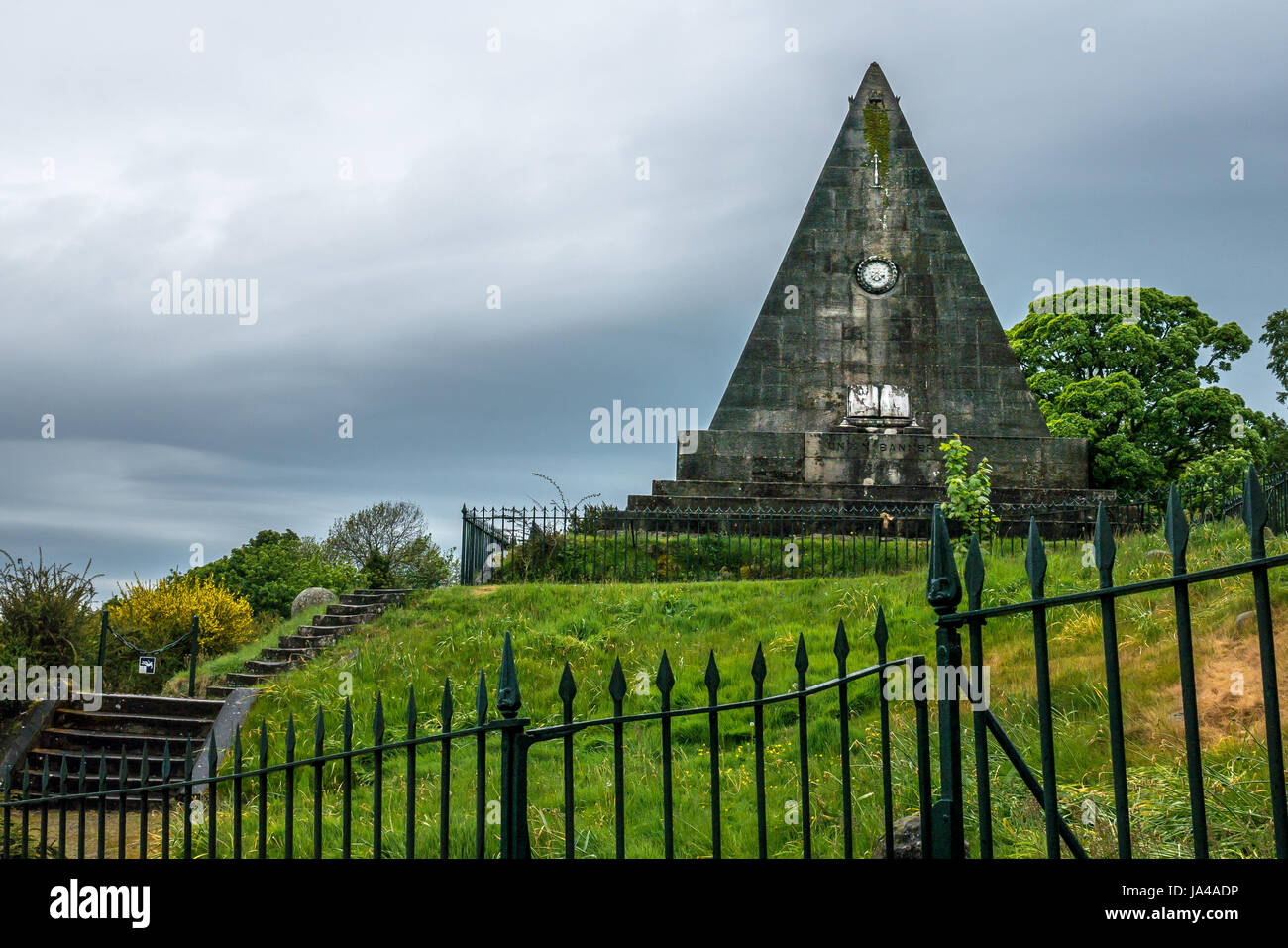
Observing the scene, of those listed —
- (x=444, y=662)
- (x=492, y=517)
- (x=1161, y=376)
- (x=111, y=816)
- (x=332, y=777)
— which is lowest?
(x=111, y=816)

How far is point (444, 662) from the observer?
35.6 ft

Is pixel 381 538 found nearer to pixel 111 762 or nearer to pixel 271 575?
pixel 271 575

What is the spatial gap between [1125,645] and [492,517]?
1044 cm

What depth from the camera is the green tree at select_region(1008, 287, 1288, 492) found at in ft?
84.4

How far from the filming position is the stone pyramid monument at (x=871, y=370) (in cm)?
1762

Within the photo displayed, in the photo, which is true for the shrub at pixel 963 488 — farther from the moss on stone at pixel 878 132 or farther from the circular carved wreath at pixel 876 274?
the moss on stone at pixel 878 132

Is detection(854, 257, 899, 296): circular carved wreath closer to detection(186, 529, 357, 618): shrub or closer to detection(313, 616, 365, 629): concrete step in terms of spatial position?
detection(313, 616, 365, 629): concrete step

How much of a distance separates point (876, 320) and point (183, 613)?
51.3ft

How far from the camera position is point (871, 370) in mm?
19016

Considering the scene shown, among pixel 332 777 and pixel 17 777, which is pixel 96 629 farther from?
pixel 332 777

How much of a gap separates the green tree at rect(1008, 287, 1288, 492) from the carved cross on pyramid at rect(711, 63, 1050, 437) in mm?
6488
